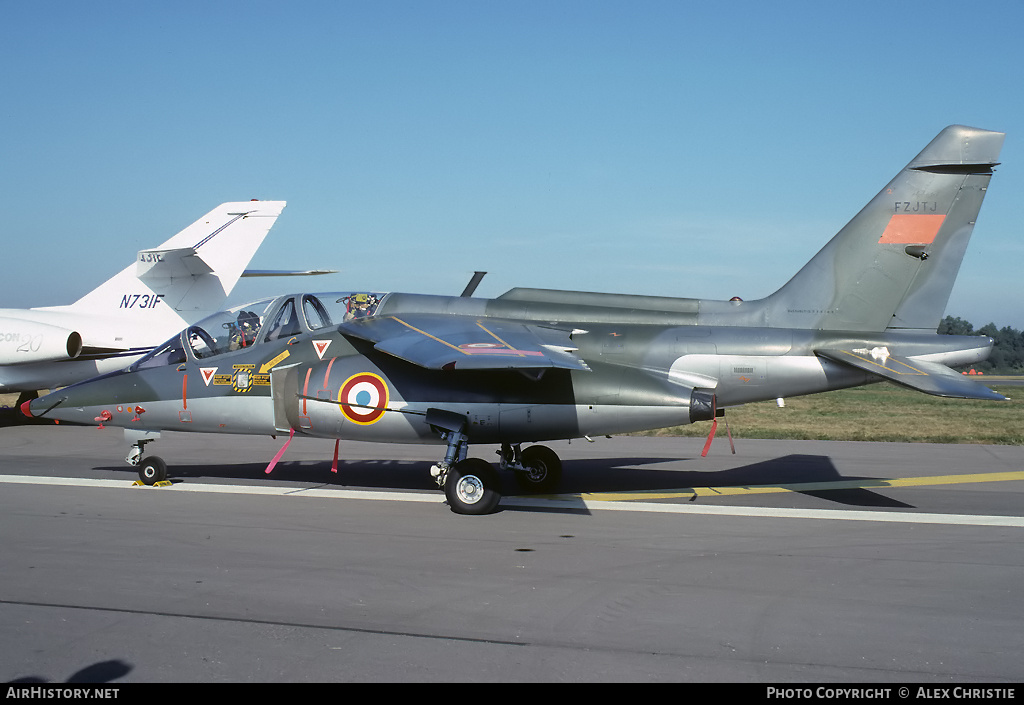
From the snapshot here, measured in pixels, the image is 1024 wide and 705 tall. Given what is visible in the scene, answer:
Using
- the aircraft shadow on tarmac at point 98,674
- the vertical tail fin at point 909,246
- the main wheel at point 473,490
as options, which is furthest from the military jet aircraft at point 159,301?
the aircraft shadow on tarmac at point 98,674

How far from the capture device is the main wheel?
10.6m

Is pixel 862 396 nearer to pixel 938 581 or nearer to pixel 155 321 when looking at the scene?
pixel 155 321

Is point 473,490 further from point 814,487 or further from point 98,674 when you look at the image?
point 98,674

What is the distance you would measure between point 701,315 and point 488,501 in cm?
404

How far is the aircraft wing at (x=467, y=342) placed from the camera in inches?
384

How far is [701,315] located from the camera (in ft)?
39.4

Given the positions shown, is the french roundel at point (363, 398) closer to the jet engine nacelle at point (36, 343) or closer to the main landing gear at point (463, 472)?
the main landing gear at point (463, 472)

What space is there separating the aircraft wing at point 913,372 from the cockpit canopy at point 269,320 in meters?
6.31

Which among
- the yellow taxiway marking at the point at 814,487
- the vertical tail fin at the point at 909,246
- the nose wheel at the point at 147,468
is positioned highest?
the vertical tail fin at the point at 909,246

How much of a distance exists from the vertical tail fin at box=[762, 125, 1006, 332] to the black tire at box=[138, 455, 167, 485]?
9.12m

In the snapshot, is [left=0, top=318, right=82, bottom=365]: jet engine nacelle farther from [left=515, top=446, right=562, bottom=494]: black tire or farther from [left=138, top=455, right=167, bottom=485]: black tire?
[left=515, top=446, right=562, bottom=494]: black tire

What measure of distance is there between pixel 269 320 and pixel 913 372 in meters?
8.42

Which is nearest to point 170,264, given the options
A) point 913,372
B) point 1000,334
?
point 913,372

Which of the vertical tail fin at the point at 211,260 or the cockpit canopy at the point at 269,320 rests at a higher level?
the vertical tail fin at the point at 211,260
